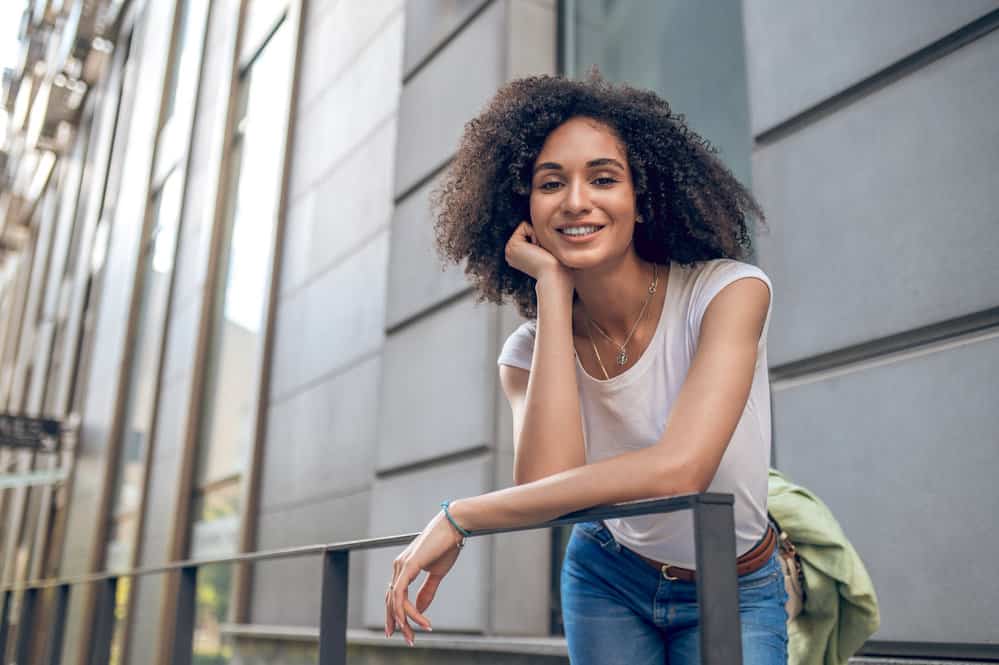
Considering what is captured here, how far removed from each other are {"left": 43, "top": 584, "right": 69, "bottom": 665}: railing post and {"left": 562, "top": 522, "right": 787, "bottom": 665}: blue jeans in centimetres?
363

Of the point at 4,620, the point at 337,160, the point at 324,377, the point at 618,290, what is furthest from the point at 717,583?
the point at 337,160

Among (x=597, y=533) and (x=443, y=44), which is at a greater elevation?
(x=443, y=44)

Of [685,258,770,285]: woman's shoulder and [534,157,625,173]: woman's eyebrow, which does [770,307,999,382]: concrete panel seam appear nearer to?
[685,258,770,285]: woman's shoulder

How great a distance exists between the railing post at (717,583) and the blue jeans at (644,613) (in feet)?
2.14

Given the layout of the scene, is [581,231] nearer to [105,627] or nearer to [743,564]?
[743,564]

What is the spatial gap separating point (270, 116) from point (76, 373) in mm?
9848

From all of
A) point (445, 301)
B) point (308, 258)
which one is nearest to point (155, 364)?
point (308, 258)

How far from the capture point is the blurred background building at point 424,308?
2977mm

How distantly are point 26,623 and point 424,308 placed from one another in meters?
2.93

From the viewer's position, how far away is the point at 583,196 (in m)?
2.10

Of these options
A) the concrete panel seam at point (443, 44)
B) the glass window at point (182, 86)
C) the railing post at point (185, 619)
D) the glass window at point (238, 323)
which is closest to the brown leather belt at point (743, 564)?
the railing post at point (185, 619)

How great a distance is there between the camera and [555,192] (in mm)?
2170

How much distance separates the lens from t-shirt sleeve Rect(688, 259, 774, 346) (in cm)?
189

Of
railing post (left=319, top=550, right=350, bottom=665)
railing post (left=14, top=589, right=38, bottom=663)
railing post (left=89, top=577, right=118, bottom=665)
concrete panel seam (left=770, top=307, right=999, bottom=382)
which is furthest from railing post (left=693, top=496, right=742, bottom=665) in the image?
railing post (left=14, top=589, right=38, bottom=663)
